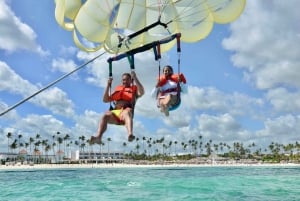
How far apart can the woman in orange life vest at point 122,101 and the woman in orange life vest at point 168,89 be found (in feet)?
1.39

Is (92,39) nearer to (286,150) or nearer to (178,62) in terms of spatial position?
(178,62)

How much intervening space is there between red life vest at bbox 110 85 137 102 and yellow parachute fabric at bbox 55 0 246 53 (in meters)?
1.08

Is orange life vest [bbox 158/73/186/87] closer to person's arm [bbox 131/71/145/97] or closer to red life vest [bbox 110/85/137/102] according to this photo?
person's arm [bbox 131/71/145/97]

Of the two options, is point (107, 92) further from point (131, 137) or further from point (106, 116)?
point (131, 137)

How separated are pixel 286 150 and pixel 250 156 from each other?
1190 centimetres

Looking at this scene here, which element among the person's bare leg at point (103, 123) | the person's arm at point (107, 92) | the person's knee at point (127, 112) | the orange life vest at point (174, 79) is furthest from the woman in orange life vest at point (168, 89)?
the person's bare leg at point (103, 123)

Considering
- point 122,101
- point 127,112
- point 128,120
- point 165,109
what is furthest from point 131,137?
point 165,109

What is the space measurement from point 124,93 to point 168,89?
84 cm

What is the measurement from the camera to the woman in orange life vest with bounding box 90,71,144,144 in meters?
7.19

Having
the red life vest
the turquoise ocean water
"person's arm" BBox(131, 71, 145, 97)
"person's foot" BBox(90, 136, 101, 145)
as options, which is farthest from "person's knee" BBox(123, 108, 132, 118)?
the turquoise ocean water

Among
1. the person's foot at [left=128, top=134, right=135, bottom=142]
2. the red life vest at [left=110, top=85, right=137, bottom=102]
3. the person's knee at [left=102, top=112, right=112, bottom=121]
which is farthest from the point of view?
the red life vest at [left=110, top=85, right=137, bottom=102]

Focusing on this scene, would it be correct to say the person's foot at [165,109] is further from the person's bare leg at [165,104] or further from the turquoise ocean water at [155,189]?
the turquoise ocean water at [155,189]

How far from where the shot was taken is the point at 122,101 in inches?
296

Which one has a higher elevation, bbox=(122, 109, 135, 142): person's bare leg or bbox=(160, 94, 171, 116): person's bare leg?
bbox=(160, 94, 171, 116): person's bare leg
